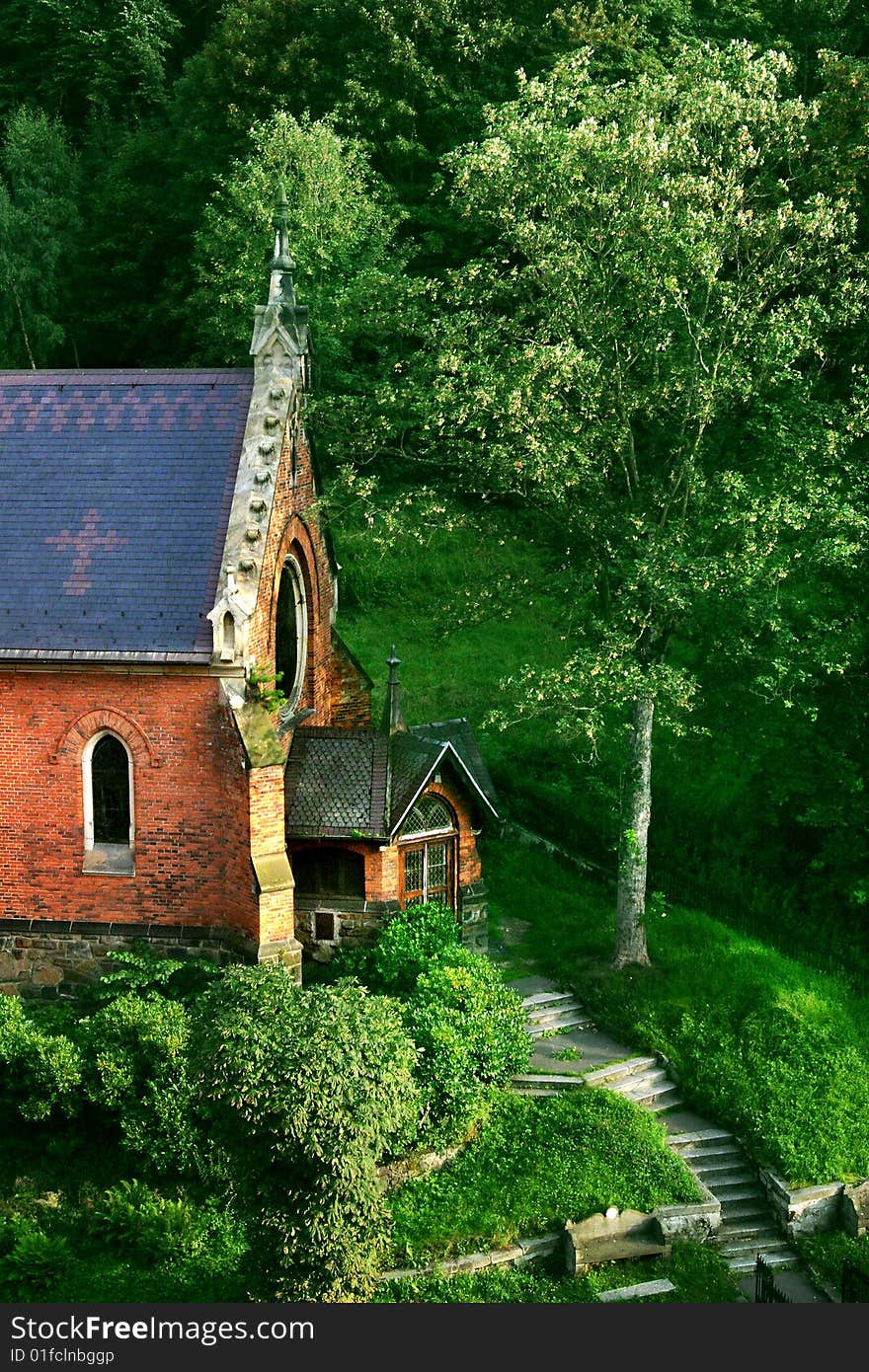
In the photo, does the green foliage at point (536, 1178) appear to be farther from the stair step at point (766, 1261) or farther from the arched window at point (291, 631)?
the arched window at point (291, 631)

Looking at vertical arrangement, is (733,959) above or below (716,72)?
below

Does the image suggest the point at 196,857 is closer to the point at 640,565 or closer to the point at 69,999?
the point at 69,999

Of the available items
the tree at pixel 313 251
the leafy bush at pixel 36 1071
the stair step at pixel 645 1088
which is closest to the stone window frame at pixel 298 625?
the leafy bush at pixel 36 1071

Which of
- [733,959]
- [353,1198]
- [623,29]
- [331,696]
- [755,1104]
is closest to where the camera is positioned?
[353,1198]

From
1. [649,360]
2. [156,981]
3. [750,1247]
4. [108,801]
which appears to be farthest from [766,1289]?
[649,360]

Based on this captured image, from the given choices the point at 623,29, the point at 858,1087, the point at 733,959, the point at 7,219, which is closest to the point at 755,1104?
the point at 858,1087

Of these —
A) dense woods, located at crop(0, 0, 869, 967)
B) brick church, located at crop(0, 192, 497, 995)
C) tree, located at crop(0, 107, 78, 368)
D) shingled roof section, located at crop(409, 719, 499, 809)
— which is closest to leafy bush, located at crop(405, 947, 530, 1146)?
brick church, located at crop(0, 192, 497, 995)

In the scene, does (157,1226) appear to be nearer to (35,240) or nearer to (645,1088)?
(645,1088)
